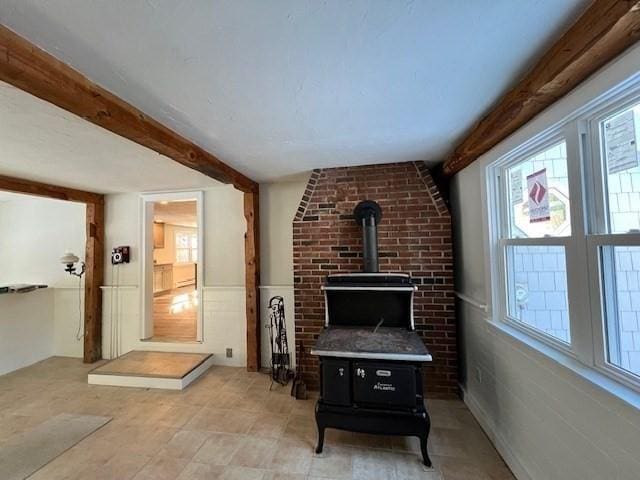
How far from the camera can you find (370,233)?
286 centimetres

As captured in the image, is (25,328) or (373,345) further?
(25,328)

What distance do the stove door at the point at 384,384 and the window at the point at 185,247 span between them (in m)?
9.15

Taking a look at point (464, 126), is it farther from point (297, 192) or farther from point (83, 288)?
point (83, 288)

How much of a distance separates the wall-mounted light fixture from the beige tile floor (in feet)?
5.20

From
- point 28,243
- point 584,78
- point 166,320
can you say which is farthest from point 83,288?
point 584,78

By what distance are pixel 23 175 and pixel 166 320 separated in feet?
11.5

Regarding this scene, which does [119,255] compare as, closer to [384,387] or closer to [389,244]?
[389,244]

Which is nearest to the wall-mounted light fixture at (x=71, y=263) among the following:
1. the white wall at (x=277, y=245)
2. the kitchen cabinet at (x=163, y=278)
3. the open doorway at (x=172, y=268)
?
the open doorway at (x=172, y=268)

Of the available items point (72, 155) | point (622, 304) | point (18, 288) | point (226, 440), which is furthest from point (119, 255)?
point (622, 304)

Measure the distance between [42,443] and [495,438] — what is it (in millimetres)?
3527

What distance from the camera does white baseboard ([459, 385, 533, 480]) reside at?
1.76 metres

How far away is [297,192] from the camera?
362cm

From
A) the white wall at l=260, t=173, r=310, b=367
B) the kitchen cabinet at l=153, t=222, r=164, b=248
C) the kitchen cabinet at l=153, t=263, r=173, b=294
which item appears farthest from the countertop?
the kitchen cabinet at l=153, t=222, r=164, b=248

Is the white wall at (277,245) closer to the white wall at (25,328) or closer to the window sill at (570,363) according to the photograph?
the window sill at (570,363)
